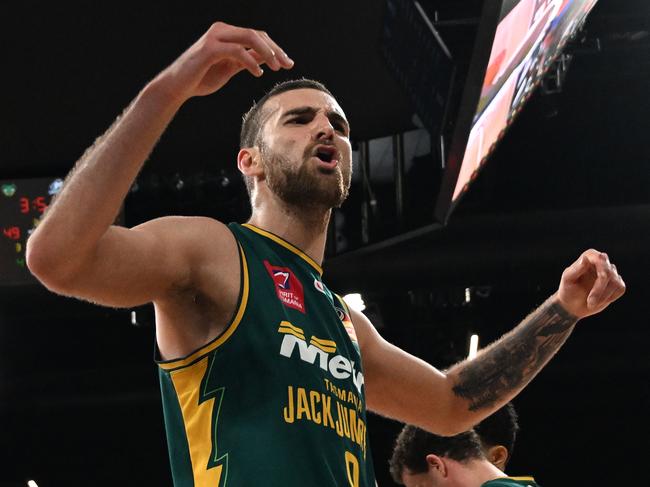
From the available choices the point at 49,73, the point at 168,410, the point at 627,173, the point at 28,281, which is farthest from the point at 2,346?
the point at 168,410

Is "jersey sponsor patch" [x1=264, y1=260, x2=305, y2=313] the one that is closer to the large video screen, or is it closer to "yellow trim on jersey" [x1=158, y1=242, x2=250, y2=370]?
"yellow trim on jersey" [x1=158, y1=242, x2=250, y2=370]

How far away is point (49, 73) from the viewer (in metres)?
5.98

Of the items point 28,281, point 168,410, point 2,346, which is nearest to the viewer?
point 168,410

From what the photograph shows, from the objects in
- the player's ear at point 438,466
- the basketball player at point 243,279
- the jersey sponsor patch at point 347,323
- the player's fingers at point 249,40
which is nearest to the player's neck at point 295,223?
the basketball player at point 243,279

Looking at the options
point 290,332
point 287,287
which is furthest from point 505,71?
point 290,332

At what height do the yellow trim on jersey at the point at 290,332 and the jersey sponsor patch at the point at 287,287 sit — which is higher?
the jersey sponsor patch at the point at 287,287

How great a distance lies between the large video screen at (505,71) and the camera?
3758 mm

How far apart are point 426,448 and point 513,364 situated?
3.14 ft

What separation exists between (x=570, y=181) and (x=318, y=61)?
2.47 metres

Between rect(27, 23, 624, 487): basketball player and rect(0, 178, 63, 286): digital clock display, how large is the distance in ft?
14.0

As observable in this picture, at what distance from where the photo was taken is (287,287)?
2127 mm

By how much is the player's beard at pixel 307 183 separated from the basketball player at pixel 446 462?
1485 mm

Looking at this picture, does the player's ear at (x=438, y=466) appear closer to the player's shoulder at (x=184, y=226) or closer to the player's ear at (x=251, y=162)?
the player's ear at (x=251, y=162)

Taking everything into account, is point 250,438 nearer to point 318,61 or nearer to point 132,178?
point 132,178
